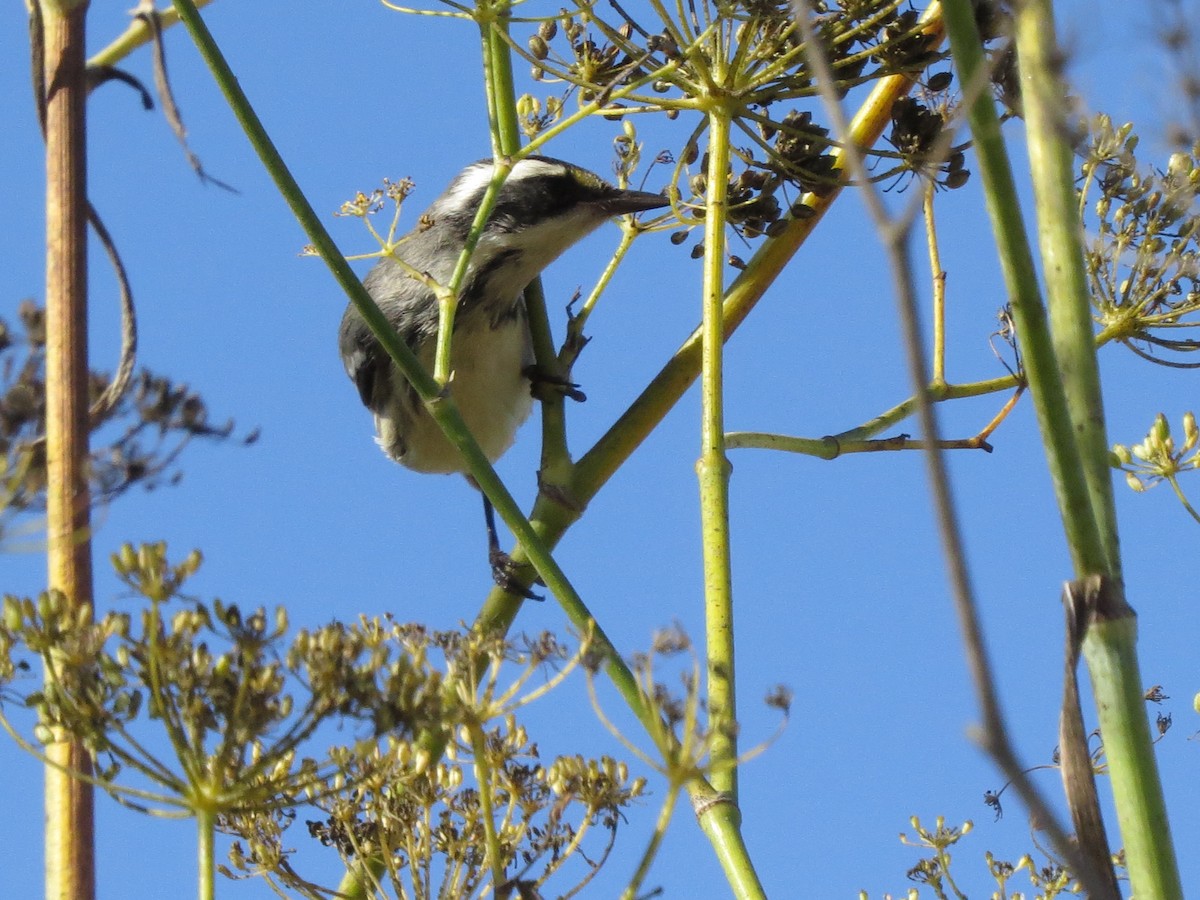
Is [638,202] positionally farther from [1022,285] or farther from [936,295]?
[1022,285]

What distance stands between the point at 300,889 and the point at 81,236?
1070mm

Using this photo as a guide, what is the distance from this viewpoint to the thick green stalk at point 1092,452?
1438 mm

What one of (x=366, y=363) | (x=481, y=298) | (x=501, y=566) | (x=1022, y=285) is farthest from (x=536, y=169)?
(x=1022, y=285)

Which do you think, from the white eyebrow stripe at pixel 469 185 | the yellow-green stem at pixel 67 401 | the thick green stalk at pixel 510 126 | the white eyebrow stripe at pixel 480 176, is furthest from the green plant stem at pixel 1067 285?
the white eyebrow stripe at pixel 469 185

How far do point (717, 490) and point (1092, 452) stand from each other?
0.77 meters

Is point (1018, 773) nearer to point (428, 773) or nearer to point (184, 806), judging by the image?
point (184, 806)

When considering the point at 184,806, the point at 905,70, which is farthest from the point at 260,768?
the point at 905,70

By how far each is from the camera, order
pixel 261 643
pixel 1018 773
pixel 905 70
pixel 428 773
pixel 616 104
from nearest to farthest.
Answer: pixel 1018 773 → pixel 261 643 → pixel 428 773 → pixel 905 70 → pixel 616 104

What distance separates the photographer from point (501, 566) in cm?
351

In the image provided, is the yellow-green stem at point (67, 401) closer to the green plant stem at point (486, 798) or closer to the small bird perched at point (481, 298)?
the green plant stem at point (486, 798)

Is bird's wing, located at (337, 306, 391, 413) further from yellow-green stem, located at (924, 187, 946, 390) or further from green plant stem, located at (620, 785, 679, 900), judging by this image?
green plant stem, located at (620, 785, 679, 900)

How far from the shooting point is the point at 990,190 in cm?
133

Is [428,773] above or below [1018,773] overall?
above

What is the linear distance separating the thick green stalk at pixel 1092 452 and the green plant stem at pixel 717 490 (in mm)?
392
